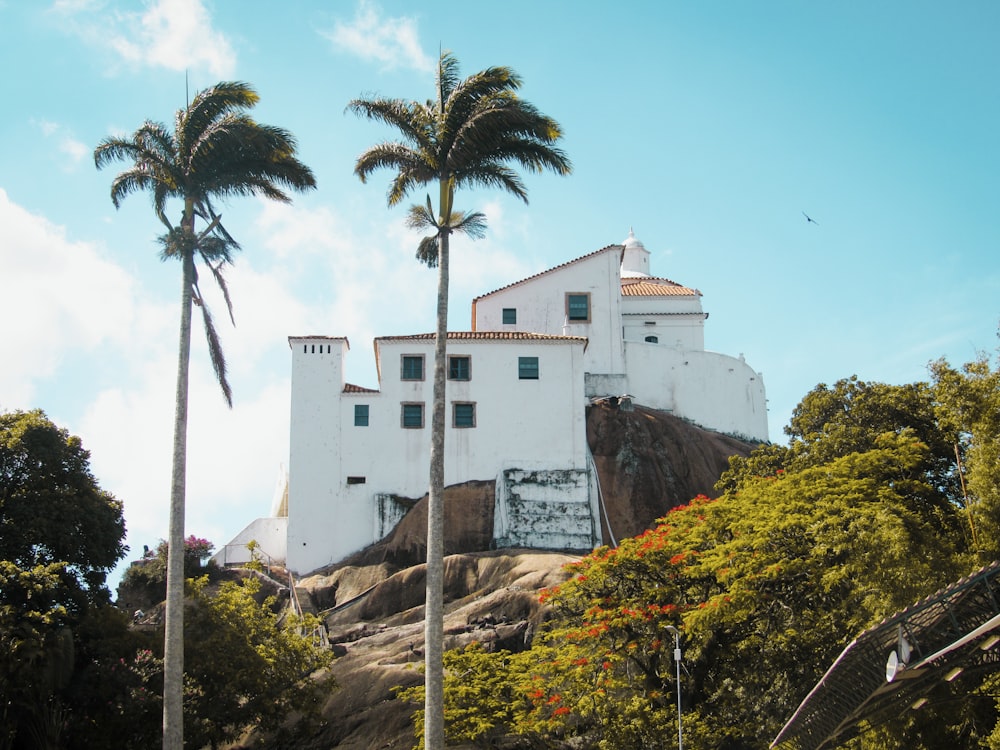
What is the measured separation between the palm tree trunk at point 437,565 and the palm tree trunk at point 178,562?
5.45 m

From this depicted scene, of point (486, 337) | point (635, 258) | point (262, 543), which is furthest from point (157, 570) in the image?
point (635, 258)

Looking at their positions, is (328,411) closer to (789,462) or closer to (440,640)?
(789,462)

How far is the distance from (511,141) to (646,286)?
128ft

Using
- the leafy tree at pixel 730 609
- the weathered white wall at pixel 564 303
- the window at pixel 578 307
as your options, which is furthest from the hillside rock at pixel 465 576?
the window at pixel 578 307

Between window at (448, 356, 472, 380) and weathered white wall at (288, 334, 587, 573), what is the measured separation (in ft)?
0.73

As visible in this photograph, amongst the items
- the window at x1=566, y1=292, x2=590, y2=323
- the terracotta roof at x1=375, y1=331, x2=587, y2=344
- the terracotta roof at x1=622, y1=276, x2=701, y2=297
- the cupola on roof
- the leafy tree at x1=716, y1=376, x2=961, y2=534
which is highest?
the cupola on roof

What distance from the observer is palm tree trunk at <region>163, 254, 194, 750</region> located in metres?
24.3

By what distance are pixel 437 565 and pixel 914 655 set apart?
30.6 ft

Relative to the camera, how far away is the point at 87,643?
99.0 feet

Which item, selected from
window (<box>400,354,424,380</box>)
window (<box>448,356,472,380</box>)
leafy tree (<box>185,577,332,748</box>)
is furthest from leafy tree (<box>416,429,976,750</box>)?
window (<box>400,354,424,380</box>)

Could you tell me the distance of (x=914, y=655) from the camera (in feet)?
65.3

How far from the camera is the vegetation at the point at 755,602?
2525cm

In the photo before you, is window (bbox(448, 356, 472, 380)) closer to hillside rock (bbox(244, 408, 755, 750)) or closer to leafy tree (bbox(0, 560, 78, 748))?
hillside rock (bbox(244, 408, 755, 750))

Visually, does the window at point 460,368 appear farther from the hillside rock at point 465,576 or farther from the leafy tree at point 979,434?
the leafy tree at point 979,434
